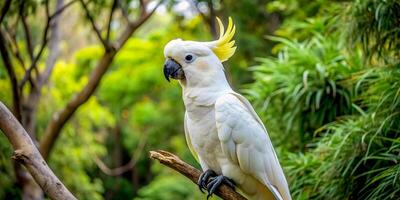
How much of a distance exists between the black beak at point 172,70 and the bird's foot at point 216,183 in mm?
384

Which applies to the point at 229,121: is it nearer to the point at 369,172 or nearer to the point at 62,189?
the point at 62,189

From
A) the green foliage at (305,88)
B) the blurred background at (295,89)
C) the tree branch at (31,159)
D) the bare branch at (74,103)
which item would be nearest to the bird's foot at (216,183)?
the tree branch at (31,159)

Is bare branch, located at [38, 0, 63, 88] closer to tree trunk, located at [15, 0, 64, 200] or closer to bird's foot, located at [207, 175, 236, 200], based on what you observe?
tree trunk, located at [15, 0, 64, 200]

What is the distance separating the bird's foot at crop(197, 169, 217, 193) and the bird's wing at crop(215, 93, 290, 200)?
0.13m

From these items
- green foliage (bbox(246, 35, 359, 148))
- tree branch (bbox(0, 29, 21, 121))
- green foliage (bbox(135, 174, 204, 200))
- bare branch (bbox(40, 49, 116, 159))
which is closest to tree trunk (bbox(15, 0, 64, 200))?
bare branch (bbox(40, 49, 116, 159))

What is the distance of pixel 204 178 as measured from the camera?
1.94 meters

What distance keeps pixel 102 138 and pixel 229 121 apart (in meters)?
6.68

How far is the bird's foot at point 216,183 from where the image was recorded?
6.17 ft

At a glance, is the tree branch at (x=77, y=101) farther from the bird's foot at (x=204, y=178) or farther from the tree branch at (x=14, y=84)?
the bird's foot at (x=204, y=178)

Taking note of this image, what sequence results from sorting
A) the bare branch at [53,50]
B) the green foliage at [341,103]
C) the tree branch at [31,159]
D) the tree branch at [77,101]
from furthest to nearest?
the bare branch at [53,50] → the tree branch at [77,101] → the green foliage at [341,103] → the tree branch at [31,159]

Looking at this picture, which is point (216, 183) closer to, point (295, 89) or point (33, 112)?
point (295, 89)

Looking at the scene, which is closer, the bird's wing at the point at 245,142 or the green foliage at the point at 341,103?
the bird's wing at the point at 245,142

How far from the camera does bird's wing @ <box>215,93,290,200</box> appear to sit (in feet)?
6.04

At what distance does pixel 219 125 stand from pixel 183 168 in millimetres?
189
